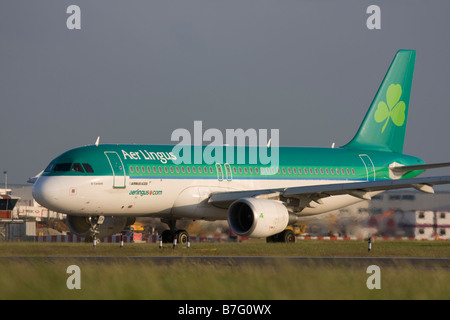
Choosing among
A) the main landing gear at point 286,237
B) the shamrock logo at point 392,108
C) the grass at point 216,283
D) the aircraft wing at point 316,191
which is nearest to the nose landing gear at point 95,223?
the aircraft wing at point 316,191

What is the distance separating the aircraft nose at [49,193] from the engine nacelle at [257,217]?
6749 mm

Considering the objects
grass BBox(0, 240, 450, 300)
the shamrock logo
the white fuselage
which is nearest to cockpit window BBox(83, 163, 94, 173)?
the white fuselage

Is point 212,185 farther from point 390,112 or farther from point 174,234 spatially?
point 390,112

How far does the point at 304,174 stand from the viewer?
40.9m

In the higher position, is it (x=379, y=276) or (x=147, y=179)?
(x=147, y=179)

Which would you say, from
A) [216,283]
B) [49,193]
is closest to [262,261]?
[216,283]

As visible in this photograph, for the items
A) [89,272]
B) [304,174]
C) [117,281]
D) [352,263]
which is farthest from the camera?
[304,174]

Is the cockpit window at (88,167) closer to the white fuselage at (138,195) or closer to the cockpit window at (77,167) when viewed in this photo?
the cockpit window at (77,167)

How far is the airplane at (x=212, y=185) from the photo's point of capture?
34531 millimetres

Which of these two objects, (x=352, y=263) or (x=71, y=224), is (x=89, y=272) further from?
(x=71, y=224)

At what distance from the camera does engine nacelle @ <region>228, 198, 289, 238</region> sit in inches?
1339

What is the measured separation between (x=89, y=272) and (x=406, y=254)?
1529 centimetres
